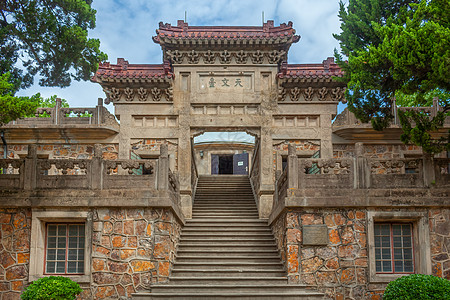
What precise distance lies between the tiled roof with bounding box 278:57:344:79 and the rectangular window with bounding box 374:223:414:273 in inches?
240

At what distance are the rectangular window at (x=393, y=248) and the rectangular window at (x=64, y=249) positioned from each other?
7009mm

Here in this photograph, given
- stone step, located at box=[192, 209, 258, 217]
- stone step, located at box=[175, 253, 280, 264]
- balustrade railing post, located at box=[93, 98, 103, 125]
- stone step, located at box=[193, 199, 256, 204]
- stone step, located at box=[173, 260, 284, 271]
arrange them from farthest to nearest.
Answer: balustrade railing post, located at box=[93, 98, 103, 125] < stone step, located at box=[193, 199, 256, 204] < stone step, located at box=[192, 209, 258, 217] < stone step, located at box=[175, 253, 280, 264] < stone step, located at box=[173, 260, 284, 271]

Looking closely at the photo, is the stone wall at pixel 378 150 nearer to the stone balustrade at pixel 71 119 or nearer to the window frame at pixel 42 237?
the stone balustrade at pixel 71 119

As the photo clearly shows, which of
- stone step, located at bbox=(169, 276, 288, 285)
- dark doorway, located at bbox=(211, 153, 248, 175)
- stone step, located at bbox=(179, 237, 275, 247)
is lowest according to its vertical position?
stone step, located at bbox=(169, 276, 288, 285)

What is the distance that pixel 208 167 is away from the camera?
25828 mm

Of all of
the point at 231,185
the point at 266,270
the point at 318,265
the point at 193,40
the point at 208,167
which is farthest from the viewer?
the point at 208,167

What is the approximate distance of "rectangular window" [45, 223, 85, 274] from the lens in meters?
11.3

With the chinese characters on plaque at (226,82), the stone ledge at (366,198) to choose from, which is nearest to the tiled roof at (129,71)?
the chinese characters on plaque at (226,82)

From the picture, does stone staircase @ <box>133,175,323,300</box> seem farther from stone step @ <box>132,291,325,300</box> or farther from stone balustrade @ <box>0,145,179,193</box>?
stone balustrade @ <box>0,145,179,193</box>

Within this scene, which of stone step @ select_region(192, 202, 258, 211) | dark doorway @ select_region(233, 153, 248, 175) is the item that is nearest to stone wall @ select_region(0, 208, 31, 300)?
stone step @ select_region(192, 202, 258, 211)

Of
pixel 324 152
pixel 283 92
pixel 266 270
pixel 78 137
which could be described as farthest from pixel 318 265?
pixel 78 137

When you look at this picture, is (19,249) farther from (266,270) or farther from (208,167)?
(208,167)

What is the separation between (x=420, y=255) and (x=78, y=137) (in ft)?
38.6

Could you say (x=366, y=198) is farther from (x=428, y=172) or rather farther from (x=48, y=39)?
(x=48, y=39)
